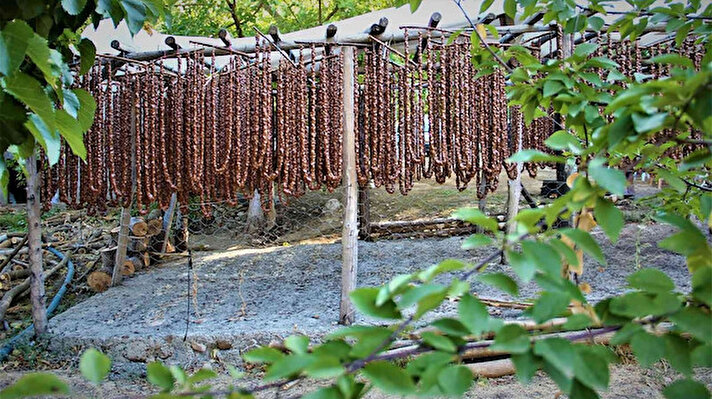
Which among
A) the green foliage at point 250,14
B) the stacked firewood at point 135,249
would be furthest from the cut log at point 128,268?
the green foliage at point 250,14

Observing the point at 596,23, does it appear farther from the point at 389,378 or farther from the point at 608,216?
the point at 389,378

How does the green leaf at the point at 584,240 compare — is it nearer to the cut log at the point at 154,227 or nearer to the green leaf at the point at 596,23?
the green leaf at the point at 596,23

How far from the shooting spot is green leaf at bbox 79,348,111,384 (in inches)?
20.9

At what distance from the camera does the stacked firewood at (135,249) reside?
479 centimetres

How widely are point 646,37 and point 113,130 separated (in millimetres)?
3935

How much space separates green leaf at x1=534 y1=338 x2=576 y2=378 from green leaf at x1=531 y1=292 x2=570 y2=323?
0.02 metres

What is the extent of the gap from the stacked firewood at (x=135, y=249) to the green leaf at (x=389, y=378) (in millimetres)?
4564

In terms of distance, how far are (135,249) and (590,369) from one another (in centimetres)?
532

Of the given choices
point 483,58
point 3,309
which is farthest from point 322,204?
point 483,58

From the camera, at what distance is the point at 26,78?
0.84 m

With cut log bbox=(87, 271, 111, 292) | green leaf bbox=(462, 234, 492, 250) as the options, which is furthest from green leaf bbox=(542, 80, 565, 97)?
cut log bbox=(87, 271, 111, 292)

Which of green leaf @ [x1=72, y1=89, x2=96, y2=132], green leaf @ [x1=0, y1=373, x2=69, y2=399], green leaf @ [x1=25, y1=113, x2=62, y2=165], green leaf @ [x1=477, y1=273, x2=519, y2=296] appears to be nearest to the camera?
green leaf @ [x1=0, y1=373, x2=69, y2=399]

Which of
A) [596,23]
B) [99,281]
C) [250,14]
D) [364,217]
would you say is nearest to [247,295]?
[99,281]

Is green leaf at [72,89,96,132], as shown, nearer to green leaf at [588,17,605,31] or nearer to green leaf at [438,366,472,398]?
green leaf at [438,366,472,398]
